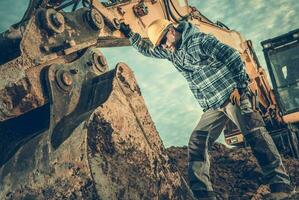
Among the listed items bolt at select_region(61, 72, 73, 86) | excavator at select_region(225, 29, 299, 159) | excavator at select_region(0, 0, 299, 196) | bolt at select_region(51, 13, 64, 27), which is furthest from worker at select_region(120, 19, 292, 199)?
excavator at select_region(225, 29, 299, 159)

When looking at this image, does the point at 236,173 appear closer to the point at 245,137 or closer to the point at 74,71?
the point at 245,137

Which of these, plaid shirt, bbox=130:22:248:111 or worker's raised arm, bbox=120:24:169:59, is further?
plaid shirt, bbox=130:22:248:111

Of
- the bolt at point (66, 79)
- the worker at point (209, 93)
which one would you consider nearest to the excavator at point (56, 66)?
the bolt at point (66, 79)

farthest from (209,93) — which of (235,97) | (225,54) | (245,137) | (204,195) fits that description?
(204,195)

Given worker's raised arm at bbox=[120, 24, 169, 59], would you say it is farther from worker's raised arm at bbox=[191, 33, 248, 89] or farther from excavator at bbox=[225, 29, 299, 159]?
excavator at bbox=[225, 29, 299, 159]

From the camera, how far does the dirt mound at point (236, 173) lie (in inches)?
191

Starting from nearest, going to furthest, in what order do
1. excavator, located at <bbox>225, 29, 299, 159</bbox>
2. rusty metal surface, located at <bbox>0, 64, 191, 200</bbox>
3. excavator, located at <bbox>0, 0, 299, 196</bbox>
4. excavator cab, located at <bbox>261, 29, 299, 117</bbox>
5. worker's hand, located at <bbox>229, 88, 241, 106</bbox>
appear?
rusty metal surface, located at <bbox>0, 64, 191, 200</bbox>
excavator, located at <bbox>0, 0, 299, 196</bbox>
worker's hand, located at <bbox>229, 88, 241, 106</bbox>
excavator, located at <bbox>225, 29, 299, 159</bbox>
excavator cab, located at <bbox>261, 29, 299, 117</bbox>

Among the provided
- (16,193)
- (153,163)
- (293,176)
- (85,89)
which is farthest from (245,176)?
(16,193)

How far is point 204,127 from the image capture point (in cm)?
445

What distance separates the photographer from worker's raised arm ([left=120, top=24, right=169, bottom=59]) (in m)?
3.93

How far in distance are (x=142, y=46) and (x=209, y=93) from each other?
3.25 feet

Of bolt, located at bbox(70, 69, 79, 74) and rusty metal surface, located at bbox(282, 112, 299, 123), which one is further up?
bolt, located at bbox(70, 69, 79, 74)

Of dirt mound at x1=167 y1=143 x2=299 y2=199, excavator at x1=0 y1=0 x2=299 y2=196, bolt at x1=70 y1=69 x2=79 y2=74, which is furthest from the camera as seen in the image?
dirt mound at x1=167 y1=143 x2=299 y2=199

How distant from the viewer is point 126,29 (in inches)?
154
